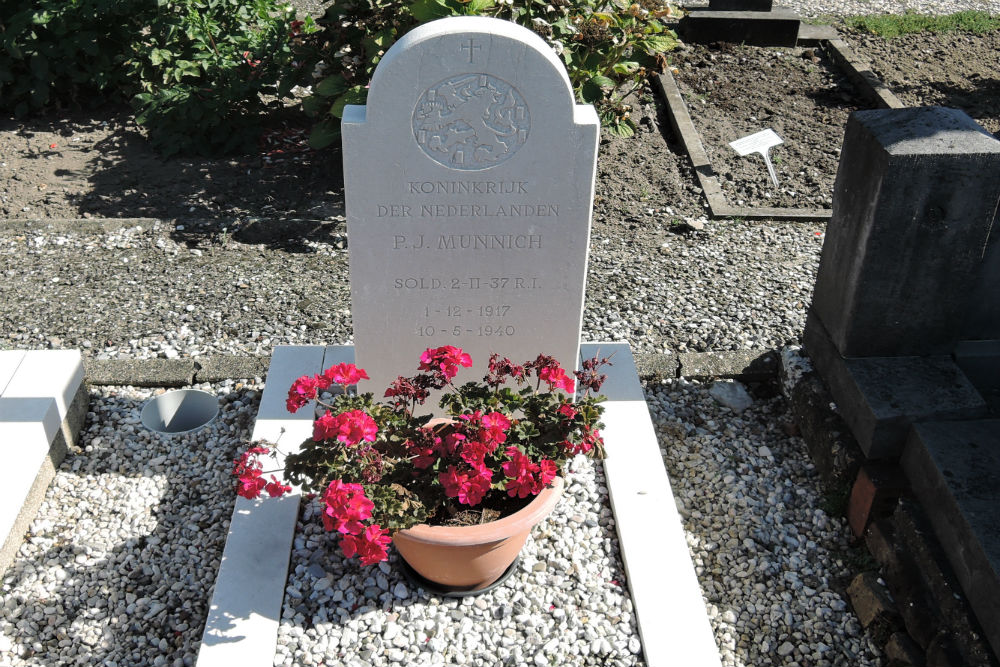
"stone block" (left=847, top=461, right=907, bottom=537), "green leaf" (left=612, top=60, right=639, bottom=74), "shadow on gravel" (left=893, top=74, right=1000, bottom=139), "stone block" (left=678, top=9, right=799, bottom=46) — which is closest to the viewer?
"stone block" (left=847, top=461, right=907, bottom=537)

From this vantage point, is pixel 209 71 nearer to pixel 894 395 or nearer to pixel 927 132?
pixel 927 132

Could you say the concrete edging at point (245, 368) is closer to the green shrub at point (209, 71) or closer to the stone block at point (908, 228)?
the stone block at point (908, 228)

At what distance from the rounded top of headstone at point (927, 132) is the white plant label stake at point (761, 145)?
2757 millimetres

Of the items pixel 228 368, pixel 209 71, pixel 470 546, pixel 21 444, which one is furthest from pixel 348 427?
pixel 209 71

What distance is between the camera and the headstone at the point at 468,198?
Result: 3.18 meters

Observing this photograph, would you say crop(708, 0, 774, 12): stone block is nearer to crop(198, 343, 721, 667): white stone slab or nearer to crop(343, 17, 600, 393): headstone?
crop(198, 343, 721, 667): white stone slab

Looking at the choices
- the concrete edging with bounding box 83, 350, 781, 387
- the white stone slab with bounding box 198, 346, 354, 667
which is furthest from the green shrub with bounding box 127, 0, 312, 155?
the white stone slab with bounding box 198, 346, 354, 667

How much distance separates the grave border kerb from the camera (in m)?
6.14

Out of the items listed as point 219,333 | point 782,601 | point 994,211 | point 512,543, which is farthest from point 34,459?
point 994,211

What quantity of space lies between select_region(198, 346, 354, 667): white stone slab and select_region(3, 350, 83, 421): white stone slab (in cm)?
87

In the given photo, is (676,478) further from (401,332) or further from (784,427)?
(401,332)

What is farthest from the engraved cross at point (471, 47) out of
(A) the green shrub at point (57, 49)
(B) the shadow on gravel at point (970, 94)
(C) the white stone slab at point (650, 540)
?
(B) the shadow on gravel at point (970, 94)

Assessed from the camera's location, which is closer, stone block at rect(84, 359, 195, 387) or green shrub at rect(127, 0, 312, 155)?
stone block at rect(84, 359, 195, 387)

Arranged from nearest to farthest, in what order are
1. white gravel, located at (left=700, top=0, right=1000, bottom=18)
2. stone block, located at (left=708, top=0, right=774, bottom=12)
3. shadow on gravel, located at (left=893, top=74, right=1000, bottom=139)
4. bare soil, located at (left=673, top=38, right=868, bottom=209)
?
bare soil, located at (left=673, top=38, right=868, bottom=209), shadow on gravel, located at (left=893, top=74, right=1000, bottom=139), stone block, located at (left=708, top=0, right=774, bottom=12), white gravel, located at (left=700, top=0, right=1000, bottom=18)
